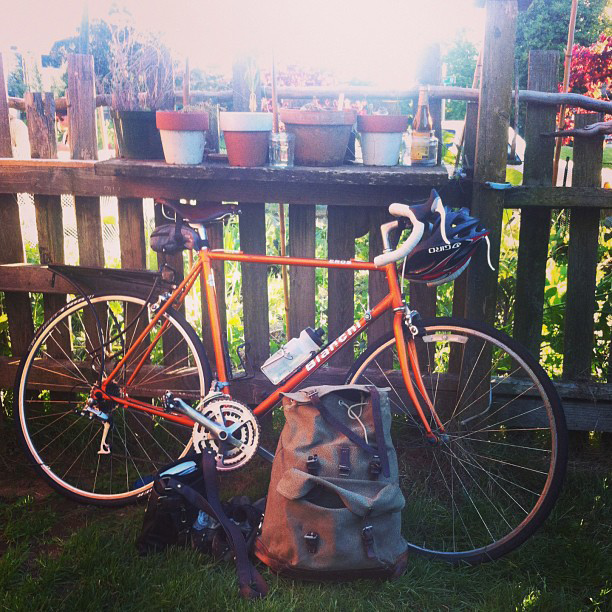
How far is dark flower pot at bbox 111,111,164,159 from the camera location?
3189 mm

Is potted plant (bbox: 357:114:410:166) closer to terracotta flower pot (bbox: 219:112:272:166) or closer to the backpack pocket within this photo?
terracotta flower pot (bbox: 219:112:272:166)

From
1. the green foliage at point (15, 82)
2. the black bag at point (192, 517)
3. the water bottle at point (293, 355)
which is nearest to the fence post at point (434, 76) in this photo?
the water bottle at point (293, 355)

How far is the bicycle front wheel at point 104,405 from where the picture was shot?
11.0ft

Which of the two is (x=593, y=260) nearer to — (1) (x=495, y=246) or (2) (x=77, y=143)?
(1) (x=495, y=246)

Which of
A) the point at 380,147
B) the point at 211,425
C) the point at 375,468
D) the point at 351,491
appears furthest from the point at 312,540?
the point at 380,147

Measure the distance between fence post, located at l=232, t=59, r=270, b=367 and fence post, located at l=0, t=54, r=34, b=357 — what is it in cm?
115

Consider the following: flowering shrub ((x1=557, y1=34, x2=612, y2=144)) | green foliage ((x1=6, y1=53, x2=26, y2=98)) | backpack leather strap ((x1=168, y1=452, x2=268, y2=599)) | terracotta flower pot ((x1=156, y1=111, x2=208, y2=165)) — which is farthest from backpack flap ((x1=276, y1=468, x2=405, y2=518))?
green foliage ((x1=6, y1=53, x2=26, y2=98))

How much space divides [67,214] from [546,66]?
5.82 metres

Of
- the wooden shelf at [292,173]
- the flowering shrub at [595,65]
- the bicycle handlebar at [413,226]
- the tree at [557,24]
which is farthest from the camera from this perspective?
the tree at [557,24]

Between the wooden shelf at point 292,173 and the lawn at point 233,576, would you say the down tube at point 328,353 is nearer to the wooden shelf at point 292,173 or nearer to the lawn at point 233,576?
the wooden shelf at point 292,173

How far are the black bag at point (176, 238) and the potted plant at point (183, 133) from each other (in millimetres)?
289

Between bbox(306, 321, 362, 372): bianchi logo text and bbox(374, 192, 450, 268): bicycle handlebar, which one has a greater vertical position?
bbox(374, 192, 450, 268): bicycle handlebar

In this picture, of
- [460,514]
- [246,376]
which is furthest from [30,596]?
[460,514]

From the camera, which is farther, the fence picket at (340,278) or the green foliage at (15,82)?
the green foliage at (15,82)
